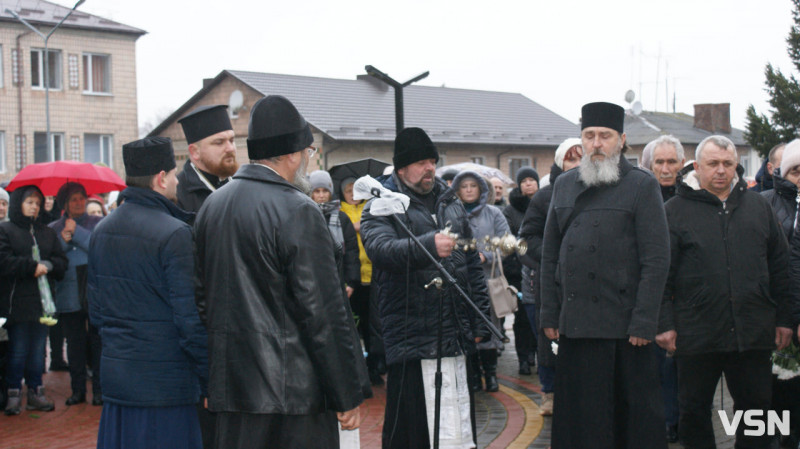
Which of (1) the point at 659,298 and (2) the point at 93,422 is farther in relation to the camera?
(2) the point at 93,422

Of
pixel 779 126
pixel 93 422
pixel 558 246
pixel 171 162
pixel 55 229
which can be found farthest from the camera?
pixel 779 126

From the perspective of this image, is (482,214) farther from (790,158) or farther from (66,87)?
(66,87)

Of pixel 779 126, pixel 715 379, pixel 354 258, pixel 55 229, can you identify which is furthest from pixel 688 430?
pixel 779 126

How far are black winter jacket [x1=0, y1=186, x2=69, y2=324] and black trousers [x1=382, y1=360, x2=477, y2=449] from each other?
4.36 m

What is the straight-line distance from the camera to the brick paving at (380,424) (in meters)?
6.83

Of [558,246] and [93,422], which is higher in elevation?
[558,246]

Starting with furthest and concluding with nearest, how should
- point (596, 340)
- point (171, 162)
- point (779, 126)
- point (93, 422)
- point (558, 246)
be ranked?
point (779, 126), point (93, 422), point (558, 246), point (596, 340), point (171, 162)

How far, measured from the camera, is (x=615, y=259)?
4957 millimetres

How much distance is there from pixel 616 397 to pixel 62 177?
7.22 m

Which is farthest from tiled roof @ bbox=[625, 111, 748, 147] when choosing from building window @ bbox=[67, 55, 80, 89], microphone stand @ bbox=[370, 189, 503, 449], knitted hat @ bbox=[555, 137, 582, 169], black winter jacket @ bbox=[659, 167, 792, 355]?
microphone stand @ bbox=[370, 189, 503, 449]

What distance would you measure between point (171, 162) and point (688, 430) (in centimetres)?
365

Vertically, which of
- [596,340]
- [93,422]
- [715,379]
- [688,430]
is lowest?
[93,422]

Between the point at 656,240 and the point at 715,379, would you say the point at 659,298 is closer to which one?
the point at 656,240

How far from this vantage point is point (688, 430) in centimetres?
555
